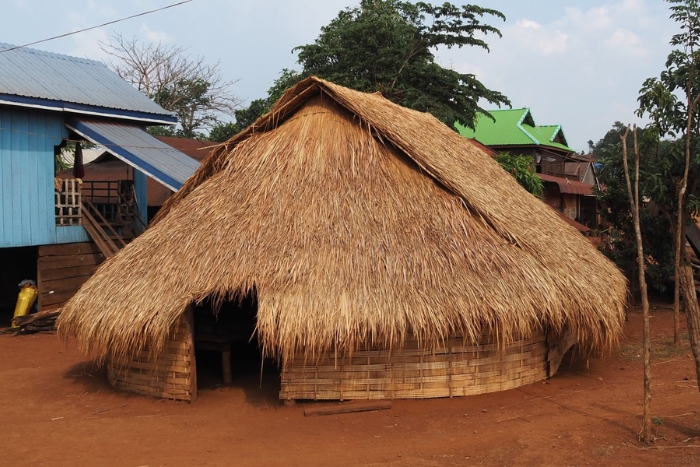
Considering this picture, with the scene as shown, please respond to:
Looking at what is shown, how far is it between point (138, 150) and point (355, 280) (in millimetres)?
8107

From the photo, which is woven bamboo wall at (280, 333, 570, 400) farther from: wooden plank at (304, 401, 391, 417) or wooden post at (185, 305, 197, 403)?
wooden post at (185, 305, 197, 403)

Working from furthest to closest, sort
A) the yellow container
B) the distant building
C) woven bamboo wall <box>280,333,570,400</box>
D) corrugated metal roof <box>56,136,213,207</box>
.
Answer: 1. the distant building
2. corrugated metal roof <box>56,136,213,207</box>
3. the yellow container
4. woven bamboo wall <box>280,333,570,400</box>

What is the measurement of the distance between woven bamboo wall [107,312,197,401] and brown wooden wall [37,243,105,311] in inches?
241

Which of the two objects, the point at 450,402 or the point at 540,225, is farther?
the point at 540,225

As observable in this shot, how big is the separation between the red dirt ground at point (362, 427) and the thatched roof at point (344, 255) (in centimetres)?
76

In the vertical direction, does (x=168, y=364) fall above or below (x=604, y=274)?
below

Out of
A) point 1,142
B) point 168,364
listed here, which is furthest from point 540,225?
point 1,142

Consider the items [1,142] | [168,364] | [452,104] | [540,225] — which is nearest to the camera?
[168,364]

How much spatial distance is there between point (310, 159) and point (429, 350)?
9.97 ft

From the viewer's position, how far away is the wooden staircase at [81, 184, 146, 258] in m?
14.2

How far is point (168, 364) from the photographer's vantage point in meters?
7.98

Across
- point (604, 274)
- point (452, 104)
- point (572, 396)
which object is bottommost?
point (572, 396)

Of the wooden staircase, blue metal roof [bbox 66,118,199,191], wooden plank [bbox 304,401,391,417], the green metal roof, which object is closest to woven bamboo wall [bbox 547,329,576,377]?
wooden plank [bbox 304,401,391,417]

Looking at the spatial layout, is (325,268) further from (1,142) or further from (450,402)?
(1,142)
